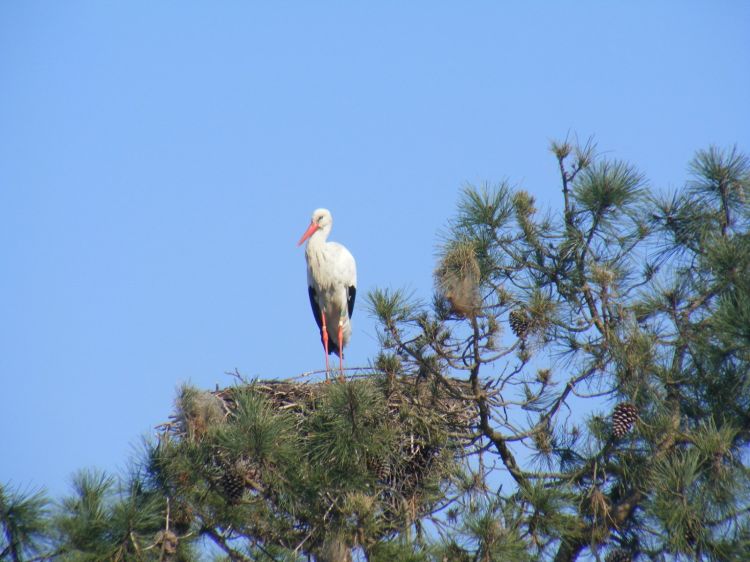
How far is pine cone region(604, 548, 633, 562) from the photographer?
497 centimetres

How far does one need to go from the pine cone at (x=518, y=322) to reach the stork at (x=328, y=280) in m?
4.39

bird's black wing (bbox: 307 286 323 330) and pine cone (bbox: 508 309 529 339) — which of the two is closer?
pine cone (bbox: 508 309 529 339)

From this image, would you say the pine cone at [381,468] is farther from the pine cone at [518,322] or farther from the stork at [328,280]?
the stork at [328,280]

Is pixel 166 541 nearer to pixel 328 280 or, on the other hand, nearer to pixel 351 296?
pixel 328 280

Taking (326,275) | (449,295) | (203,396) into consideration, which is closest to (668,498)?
(449,295)

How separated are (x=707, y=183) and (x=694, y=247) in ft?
1.08

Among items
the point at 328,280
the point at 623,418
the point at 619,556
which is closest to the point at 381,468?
the point at 619,556

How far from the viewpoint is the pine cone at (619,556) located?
4.97 meters

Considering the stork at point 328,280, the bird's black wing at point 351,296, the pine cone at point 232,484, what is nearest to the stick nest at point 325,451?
the pine cone at point 232,484

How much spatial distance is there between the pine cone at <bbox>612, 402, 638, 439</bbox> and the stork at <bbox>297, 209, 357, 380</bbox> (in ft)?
16.2

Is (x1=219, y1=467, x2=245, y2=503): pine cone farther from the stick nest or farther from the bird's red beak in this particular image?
the bird's red beak

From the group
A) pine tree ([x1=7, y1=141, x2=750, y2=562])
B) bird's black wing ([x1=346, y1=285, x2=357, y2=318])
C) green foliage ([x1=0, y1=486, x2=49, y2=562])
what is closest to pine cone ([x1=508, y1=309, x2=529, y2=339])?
pine tree ([x1=7, y1=141, x2=750, y2=562])

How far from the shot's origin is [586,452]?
205 inches

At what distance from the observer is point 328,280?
955cm
